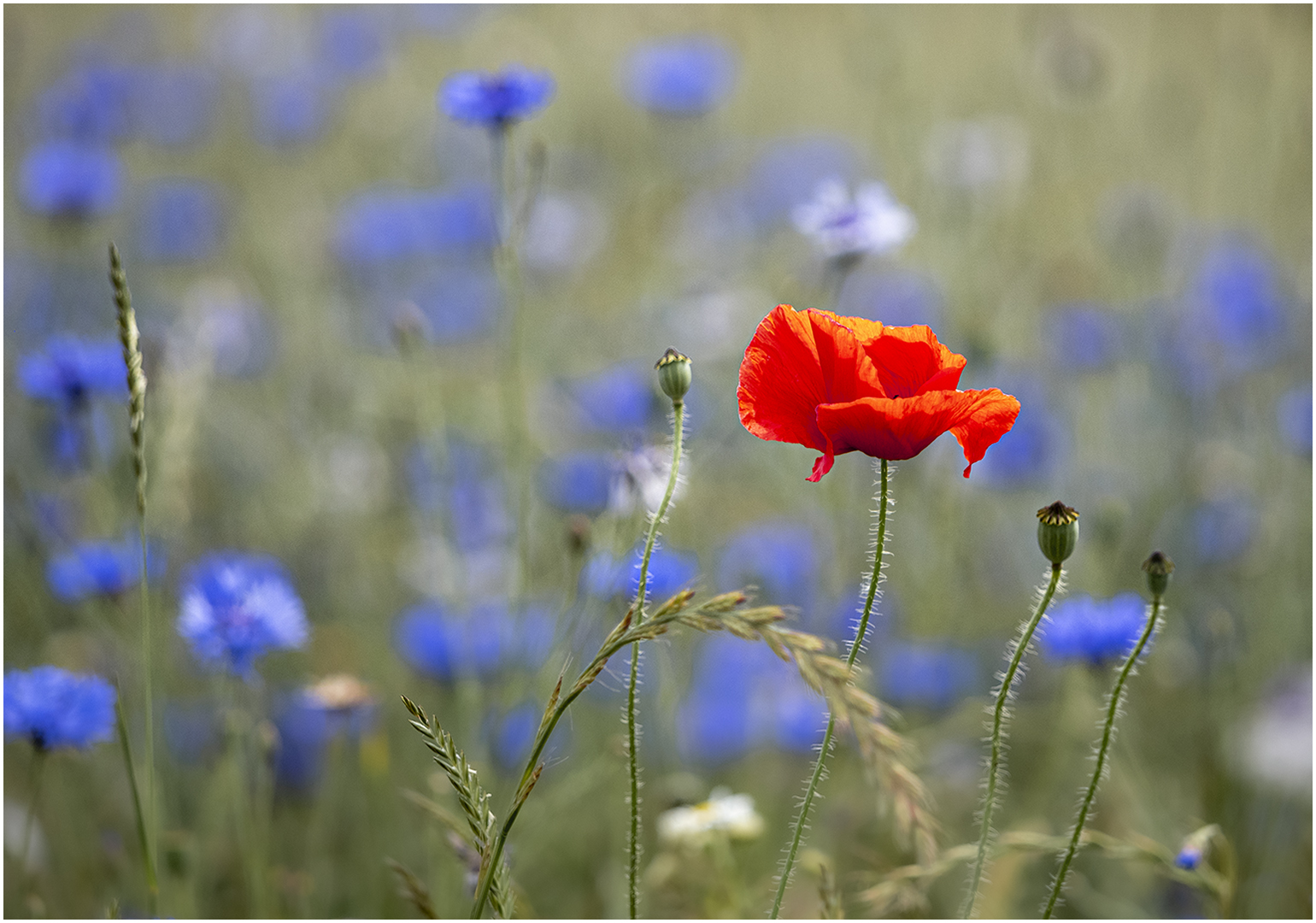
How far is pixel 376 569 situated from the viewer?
2.15 m

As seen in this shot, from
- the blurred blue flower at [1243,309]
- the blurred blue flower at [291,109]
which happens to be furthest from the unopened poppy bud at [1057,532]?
the blurred blue flower at [291,109]

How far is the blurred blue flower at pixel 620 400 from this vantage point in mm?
1690

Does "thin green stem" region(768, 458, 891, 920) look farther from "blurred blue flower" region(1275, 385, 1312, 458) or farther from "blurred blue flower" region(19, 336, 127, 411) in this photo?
"blurred blue flower" region(1275, 385, 1312, 458)

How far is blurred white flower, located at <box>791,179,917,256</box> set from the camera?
4.66 feet

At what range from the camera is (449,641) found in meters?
1.54

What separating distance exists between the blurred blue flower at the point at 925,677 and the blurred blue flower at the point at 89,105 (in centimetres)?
210

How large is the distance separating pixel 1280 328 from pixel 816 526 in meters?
1.32

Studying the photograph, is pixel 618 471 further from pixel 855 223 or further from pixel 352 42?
pixel 352 42

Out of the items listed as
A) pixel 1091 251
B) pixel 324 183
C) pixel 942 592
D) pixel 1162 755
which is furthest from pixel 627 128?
pixel 1162 755

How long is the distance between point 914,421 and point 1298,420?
1.48m

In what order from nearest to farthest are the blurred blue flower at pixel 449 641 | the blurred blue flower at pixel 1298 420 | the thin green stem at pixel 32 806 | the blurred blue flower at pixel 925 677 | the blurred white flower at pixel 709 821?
the thin green stem at pixel 32 806 → the blurred white flower at pixel 709 821 → the blurred blue flower at pixel 449 641 → the blurred blue flower at pixel 925 677 → the blurred blue flower at pixel 1298 420

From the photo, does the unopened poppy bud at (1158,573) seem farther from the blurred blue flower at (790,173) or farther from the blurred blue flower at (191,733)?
the blurred blue flower at (790,173)

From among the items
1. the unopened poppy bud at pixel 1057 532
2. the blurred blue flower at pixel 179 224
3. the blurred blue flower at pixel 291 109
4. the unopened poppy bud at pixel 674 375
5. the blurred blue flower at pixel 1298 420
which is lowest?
the unopened poppy bud at pixel 1057 532

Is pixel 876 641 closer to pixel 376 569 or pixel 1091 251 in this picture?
pixel 376 569
